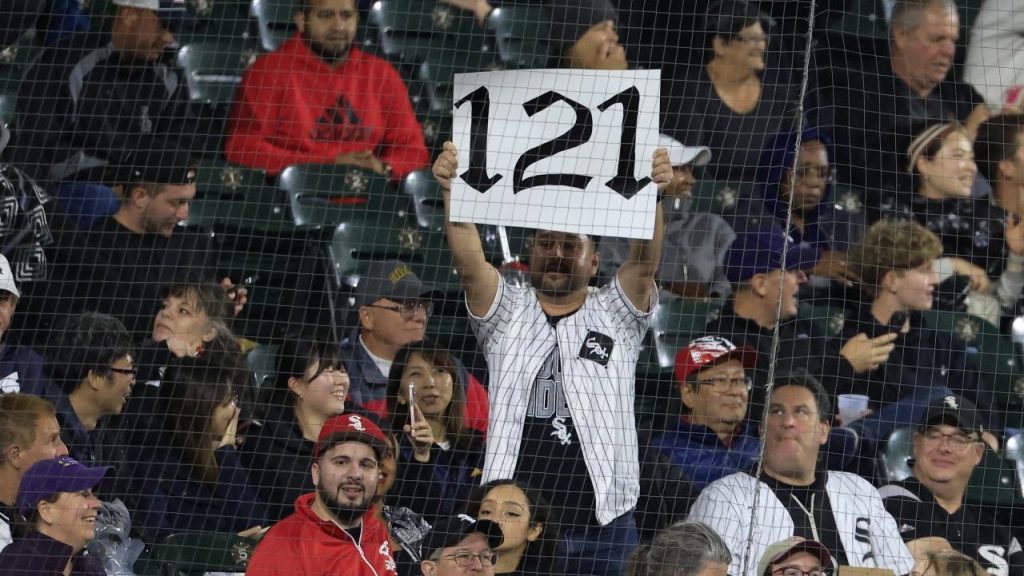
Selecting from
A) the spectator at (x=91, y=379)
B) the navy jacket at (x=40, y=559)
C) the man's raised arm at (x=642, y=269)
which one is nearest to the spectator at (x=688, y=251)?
→ the man's raised arm at (x=642, y=269)

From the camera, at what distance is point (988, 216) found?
6625 mm

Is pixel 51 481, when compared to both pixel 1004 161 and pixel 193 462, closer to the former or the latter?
pixel 193 462

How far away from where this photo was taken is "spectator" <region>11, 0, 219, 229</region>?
6504 millimetres

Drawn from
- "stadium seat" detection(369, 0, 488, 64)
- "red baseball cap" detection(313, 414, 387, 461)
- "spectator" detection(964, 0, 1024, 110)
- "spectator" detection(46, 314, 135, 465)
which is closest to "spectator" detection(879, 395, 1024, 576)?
→ "spectator" detection(964, 0, 1024, 110)

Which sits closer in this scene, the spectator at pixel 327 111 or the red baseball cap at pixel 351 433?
the red baseball cap at pixel 351 433

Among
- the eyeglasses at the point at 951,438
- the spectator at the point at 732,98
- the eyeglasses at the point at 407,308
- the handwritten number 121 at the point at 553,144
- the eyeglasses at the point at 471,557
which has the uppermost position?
the spectator at the point at 732,98

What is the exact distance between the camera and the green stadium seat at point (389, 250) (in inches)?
250

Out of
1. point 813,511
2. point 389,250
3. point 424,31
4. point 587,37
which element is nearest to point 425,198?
point 389,250

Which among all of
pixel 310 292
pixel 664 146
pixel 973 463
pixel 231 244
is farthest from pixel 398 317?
pixel 973 463

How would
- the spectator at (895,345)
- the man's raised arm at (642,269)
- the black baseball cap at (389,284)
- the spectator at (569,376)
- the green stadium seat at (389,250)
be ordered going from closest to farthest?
the spectator at (569,376), the man's raised arm at (642,269), the spectator at (895,345), the black baseball cap at (389,284), the green stadium seat at (389,250)

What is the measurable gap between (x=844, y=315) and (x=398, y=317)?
182cm

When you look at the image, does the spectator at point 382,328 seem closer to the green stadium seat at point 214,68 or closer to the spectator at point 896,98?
the green stadium seat at point 214,68

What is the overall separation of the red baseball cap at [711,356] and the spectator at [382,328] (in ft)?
2.58

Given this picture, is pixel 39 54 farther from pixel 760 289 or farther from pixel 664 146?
pixel 760 289
